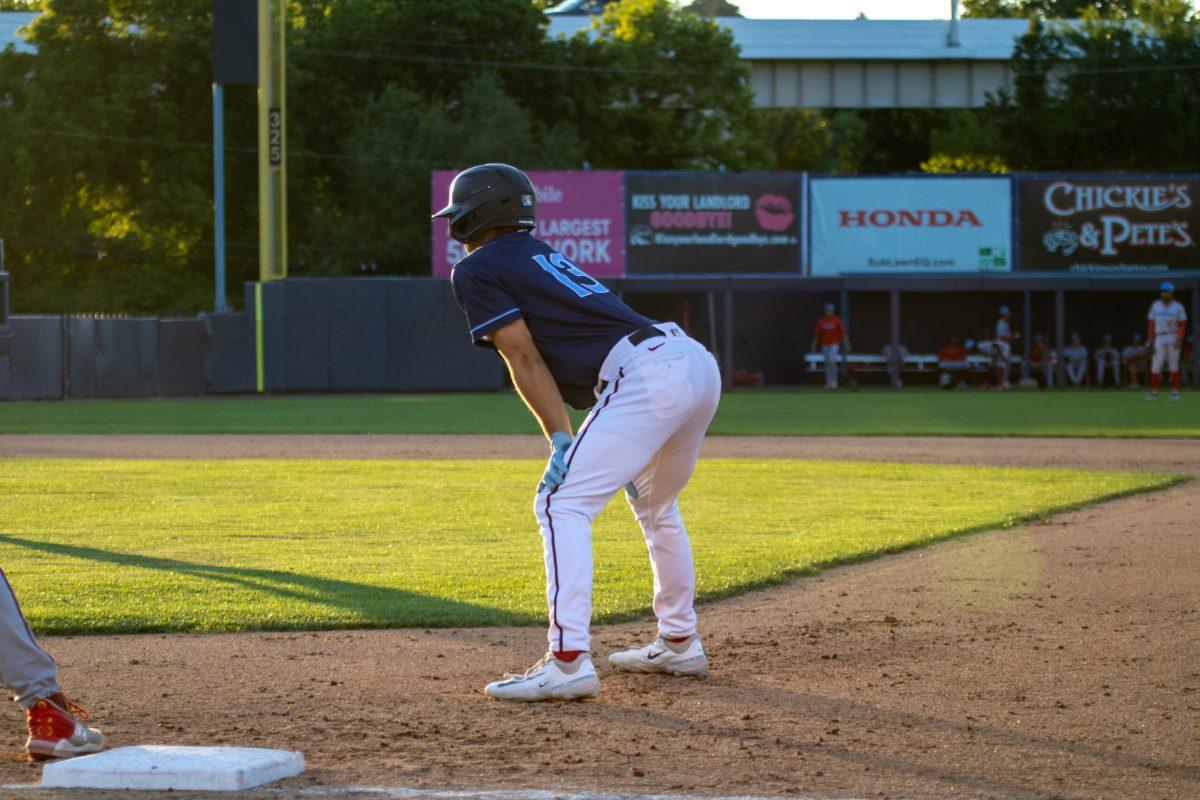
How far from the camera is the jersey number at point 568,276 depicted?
209 inches

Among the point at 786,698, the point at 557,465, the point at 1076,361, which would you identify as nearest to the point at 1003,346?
the point at 1076,361

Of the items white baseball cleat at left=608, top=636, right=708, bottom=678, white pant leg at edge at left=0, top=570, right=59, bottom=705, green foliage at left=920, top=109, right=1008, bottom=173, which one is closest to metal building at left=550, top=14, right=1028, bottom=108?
green foliage at left=920, top=109, right=1008, bottom=173

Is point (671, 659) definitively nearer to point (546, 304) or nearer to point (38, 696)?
point (546, 304)

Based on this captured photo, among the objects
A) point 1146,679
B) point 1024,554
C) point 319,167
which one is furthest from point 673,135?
point 1146,679

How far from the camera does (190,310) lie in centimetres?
4734

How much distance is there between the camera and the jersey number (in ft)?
17.4

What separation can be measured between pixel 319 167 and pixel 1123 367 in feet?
87.9

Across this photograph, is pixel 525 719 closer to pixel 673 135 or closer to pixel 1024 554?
pixel 1024 554

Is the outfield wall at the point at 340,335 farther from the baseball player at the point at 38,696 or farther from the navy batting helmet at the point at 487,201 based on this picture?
the baseball player at the point at 38,696

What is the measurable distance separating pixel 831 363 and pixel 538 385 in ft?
95.3

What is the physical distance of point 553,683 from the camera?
5238 millimetres

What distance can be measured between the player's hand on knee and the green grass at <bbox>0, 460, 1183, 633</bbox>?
176 cm

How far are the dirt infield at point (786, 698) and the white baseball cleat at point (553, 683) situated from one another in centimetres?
5

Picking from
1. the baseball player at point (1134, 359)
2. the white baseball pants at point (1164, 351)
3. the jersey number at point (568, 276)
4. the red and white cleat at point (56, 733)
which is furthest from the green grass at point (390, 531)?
the baseball player at point (1134, 359)
